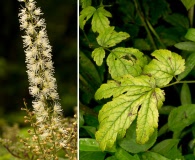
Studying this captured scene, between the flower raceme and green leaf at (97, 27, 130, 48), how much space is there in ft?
0.59

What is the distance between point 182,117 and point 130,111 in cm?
24

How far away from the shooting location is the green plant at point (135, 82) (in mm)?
1450

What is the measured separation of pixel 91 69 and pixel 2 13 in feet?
3.97

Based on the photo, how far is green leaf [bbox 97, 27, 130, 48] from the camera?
5.15ft

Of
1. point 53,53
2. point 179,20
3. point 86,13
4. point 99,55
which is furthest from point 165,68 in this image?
point 53,53

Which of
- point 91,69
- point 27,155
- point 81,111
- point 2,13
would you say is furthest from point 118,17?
point 2,13

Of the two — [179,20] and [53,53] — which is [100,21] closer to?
[179,20]

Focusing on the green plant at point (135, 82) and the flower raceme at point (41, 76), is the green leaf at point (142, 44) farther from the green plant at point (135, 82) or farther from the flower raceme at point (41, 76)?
the flower raceme at point (41, 76)

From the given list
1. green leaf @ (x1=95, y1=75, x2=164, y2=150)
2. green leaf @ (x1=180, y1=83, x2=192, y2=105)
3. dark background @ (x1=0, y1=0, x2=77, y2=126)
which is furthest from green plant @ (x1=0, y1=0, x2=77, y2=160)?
dark background @ (x1=0, y1=0, x2=77, y2=126)

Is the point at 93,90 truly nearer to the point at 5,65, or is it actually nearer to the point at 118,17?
the point at 118,17

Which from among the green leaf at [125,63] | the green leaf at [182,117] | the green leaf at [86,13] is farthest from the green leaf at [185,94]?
the green leaf at [86,13]

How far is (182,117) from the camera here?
5.29 feet

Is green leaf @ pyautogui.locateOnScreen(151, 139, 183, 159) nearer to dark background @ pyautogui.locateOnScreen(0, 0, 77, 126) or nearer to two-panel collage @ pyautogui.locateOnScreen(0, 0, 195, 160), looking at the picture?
two-panel collage @ pyautogui.locateOnScreen(0, 0, 195, 160)

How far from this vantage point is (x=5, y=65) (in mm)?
2955
